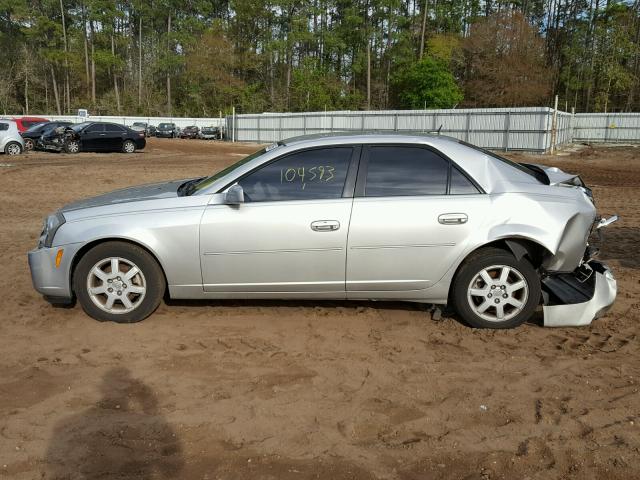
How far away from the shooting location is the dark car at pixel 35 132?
2620cm

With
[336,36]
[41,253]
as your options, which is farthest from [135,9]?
[41,253]

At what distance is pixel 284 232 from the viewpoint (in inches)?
187

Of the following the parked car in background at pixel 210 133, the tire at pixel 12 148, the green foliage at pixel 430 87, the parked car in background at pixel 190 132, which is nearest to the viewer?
the tire at pixel 12 148

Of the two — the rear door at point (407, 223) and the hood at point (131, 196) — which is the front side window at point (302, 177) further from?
the hood at point (131, 196)

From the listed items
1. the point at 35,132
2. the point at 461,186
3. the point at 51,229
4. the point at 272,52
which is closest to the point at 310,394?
the point at 461,186

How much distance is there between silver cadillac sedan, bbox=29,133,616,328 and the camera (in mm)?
4770

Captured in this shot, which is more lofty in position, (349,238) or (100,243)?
(349,238)

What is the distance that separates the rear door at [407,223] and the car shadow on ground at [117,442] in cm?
197

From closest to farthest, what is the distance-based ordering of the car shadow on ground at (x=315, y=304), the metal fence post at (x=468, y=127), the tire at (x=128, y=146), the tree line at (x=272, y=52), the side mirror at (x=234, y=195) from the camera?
the side mirror at (x=234, y=195), the car shadow on ground at (x=315, y=304), the tire at (x=128, y=146), the metal fence post at (x=468, y=127), the tree line at (x=272, y=52)

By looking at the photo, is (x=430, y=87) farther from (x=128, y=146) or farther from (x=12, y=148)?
(x=12, y=148)

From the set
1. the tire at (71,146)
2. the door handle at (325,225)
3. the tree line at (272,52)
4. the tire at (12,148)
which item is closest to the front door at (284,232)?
the door handle at (325,225)

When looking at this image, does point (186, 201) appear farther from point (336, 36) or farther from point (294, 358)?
point (336, 36)

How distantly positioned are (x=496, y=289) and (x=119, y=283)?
3.14 m

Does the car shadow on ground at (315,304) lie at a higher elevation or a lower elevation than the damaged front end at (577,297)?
lower
